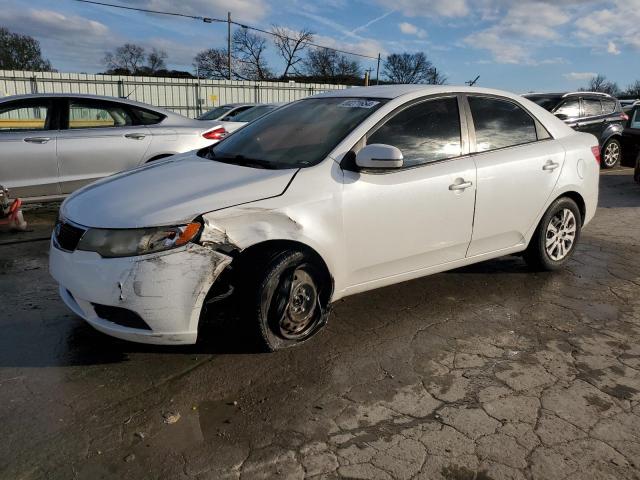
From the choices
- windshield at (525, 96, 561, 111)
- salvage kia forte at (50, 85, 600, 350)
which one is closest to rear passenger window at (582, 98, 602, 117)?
windshield at (525, 96, 561, 111)

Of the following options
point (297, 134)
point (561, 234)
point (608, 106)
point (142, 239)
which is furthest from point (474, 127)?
point (608, 106)

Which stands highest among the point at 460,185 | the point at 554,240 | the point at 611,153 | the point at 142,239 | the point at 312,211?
the point at 611,153

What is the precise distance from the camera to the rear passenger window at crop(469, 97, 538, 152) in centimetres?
403

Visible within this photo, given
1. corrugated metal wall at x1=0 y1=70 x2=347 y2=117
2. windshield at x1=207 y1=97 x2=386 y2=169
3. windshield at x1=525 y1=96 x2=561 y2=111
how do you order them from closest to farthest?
windshield at x1=207 y1=97 x2=386 y2=169, windshield at x1=525 y1=96 x2=561 y2=111, corrugated metal wall at x1=0 y1=70 x2=347 y2=117

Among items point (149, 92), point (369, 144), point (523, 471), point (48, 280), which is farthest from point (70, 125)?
point (149, 92)

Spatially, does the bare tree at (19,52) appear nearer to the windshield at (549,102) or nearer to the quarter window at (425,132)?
the windshield at (549,102)

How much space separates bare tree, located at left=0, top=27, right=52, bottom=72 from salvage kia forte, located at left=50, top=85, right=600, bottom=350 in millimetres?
47424

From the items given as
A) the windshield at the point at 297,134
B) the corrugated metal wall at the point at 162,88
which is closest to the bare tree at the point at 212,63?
the corrugated metal wall at the point at 162,88

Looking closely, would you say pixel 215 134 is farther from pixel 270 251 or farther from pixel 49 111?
→ pixel 270 251

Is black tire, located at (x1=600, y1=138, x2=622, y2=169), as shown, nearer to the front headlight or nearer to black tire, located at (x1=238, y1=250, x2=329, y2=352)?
black tire, located at (x1=238, y1=250, x2=329, y2=352)

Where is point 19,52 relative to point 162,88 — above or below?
above

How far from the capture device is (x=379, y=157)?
3.21m

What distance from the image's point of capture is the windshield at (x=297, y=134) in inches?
135

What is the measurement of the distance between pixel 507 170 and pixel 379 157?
4.45 feet
